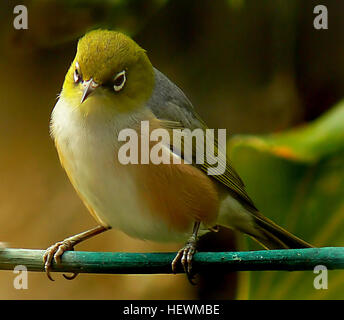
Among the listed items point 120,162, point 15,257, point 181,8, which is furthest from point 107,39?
point 181,8

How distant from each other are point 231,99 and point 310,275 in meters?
0.74

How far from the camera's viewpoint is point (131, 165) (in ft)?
4.72

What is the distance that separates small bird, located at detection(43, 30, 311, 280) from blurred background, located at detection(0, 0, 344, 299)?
1.65ft

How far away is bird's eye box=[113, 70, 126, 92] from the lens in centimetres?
139

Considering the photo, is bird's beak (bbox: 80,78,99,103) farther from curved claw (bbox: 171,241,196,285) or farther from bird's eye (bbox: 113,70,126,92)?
curved claw (bbox: 171,241,196,285)

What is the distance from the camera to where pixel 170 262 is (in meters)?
1.43

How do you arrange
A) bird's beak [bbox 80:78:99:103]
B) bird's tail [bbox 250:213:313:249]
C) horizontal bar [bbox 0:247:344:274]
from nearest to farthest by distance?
horizontal bar [bbox 0:247:344:274], bird's beak [bbox 80:78:99:103], bird's tail [bbox 250:213:313:249]

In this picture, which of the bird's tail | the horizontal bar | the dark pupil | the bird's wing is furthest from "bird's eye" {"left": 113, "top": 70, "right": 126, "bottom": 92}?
the bird's tail

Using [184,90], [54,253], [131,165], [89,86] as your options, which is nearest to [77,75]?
[89,86]

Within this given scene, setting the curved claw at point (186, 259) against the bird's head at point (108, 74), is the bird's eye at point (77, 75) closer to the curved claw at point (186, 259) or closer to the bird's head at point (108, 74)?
the bird's head at point (108, 74)

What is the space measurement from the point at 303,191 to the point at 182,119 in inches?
14.8

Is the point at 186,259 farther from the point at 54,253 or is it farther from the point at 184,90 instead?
the point at 184,90

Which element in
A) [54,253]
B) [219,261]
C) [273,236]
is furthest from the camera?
[273,236]
